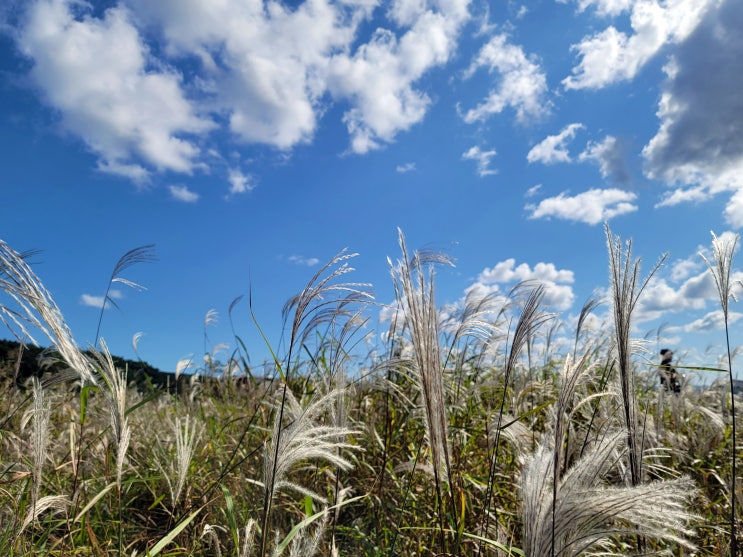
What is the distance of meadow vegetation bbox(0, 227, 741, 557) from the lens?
1.46 metres

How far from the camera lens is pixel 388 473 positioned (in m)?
3.27

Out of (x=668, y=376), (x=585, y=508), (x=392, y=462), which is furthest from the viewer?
(x=668, y=376)

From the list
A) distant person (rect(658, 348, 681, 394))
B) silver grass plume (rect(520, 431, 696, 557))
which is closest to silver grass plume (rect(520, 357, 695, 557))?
silver grass plume (rect(520, 431, 696, 557))

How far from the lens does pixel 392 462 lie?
11.4 feet

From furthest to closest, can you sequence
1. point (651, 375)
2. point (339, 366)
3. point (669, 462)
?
point (651, 375) < point (669, 462) < point (339, 366)

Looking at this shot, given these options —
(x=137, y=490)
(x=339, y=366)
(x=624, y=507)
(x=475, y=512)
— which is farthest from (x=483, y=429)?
(x=137, y=490)

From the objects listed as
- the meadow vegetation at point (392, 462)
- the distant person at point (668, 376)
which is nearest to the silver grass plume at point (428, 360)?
the meadow vegetation at point (392, 462)

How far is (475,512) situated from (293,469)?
3.67 feet

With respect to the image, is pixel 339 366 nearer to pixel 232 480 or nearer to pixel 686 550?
pixel 232 480

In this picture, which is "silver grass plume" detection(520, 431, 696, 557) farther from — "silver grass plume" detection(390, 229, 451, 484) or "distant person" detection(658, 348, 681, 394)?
"distant person" detection(658, 348, 681, 394)

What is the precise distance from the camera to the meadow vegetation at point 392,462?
146 cm

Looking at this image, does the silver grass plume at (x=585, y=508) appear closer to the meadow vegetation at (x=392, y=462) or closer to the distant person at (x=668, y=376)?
the meadow vegetation at (x=392, y=462)

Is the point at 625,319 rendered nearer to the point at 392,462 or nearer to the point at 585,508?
the point at 585,508

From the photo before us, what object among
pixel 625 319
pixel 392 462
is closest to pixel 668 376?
pixel 392 462
